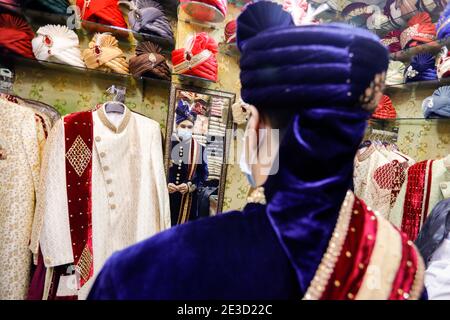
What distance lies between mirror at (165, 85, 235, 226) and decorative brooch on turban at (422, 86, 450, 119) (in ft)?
3.53

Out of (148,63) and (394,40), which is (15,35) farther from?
(394,40)

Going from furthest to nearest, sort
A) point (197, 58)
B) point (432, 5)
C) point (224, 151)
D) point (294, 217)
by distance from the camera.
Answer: point (432, 5)
point (197, 58)
point (224, 151)
point (294, 217)

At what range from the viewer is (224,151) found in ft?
4.31

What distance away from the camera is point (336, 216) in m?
0.45

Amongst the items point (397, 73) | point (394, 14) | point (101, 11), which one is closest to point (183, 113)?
point (101, 11)

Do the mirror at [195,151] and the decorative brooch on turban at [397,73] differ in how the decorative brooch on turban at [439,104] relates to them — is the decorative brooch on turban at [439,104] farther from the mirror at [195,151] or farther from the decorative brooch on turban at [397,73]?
the mirror at [195,151]

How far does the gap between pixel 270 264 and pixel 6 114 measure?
113 cm

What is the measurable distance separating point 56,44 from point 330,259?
1431mm

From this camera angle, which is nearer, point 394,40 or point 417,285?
point 417,285

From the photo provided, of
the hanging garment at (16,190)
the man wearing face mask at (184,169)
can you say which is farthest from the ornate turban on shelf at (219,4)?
the hanging garment at (16,190)

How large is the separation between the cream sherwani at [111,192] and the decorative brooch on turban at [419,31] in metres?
1.52

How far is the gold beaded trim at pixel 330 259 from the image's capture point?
1.33 feet

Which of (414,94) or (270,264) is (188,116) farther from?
(414,94)

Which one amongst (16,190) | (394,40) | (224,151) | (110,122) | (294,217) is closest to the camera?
(294,217)
